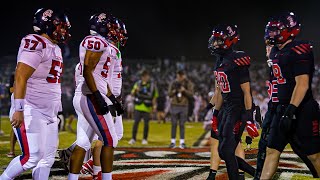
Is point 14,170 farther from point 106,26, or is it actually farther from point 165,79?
point 165,79

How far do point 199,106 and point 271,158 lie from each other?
A: 17432mm

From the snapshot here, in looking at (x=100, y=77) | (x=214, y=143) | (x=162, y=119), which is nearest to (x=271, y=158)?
(x=214, y=143)

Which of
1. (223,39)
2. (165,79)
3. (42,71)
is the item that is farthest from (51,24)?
(165,79)

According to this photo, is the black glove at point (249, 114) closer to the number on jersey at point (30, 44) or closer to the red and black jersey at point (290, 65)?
the red and black jersey at point (290, 65)

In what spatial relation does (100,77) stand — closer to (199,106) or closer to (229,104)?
(229,104)

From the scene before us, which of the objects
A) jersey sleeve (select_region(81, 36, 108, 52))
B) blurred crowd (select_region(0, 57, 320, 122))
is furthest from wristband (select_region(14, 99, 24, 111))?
blurred crowd (select_region(0, 57, 320, 122))

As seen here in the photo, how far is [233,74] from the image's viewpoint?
190 inches

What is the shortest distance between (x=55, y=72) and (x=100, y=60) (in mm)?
486

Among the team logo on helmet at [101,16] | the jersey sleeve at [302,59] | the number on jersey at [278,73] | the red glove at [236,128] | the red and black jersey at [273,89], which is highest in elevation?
the team logo on helmet at [101,16]

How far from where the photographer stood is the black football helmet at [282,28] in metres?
4.20

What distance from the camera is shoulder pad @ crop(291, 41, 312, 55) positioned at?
396cm

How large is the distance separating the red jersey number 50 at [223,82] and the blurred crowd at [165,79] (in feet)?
28.6

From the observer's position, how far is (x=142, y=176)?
5457 millimetres

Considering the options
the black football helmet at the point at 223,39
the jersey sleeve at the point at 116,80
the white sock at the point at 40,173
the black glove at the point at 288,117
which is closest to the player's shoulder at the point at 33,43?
the white sock at the point at 40,173
